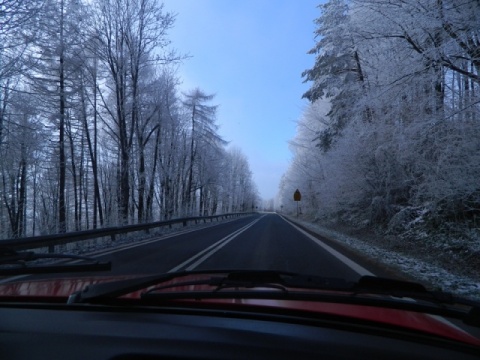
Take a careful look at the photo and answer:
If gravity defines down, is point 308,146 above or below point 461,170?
above

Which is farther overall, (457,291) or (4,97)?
(4,97)

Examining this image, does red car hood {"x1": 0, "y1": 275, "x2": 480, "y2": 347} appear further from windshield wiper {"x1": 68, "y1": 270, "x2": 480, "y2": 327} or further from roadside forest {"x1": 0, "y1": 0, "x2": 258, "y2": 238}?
roadside forest {"x1": 0, "y1": 0, "x2": 258, "y2": 238}

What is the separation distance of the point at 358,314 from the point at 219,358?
75 centimetres

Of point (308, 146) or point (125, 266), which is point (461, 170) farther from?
point (308, 146)

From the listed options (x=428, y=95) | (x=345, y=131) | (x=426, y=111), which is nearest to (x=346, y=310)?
(x=428, y=95)

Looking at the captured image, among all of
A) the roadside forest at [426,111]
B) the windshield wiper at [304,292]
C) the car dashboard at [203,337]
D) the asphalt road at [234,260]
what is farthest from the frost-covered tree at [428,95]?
the car dashboard at [203,337]

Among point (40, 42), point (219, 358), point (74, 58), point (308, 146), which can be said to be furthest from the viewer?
point (308, 146)

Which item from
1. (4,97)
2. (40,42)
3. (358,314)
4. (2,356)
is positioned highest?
(40,42)

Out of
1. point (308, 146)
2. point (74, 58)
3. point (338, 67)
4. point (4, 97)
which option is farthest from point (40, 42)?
point (308, 146)

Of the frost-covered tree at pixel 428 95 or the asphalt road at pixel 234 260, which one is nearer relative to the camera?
the asphalt road at pixel 234 260

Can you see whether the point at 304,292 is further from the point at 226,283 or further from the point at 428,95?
the point at 428,95

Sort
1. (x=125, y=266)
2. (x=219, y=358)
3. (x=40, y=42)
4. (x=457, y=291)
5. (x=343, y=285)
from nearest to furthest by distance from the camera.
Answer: (x=219, y=358) → (x=343, y=285) → (x=457, y=291) → (x=125, y=266) → (x=40, y=42)

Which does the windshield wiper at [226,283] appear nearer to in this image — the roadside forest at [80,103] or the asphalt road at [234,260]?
the asphalt road at [234,260]

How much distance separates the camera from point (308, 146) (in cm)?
4234
